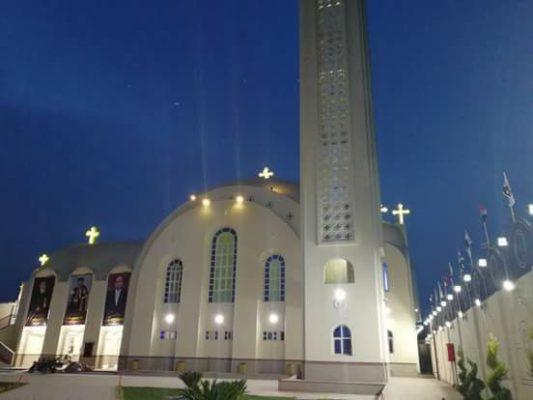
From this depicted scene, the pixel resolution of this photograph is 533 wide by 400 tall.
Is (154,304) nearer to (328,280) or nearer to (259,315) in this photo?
(259,315)

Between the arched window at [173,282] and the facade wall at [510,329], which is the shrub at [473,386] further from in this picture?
the arched window at [173,282]

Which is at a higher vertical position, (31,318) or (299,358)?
(31,318)

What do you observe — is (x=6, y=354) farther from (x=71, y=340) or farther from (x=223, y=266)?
(x=223, y=266)

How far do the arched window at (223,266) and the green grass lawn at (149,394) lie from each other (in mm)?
10616

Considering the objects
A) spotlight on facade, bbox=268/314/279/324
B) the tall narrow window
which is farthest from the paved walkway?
the tall narrow window

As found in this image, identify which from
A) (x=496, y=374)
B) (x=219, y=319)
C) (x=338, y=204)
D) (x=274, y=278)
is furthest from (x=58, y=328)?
(x=496, y=374)

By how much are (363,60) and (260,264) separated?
12.0 meters

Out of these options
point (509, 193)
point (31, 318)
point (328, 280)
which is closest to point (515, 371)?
point (509, 193)

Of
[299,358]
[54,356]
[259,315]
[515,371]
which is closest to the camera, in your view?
[515,371]

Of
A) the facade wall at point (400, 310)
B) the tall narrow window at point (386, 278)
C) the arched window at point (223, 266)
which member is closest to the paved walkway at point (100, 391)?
the facade wall at point (400, 310)

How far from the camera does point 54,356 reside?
97.1 ft

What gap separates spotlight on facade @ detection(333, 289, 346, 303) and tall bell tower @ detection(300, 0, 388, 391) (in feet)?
0.13

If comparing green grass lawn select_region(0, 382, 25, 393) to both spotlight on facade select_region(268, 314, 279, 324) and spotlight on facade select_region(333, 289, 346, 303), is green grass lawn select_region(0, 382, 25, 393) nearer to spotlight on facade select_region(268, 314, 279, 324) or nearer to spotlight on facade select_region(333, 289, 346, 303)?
spotlight on facade select_region(333, 289, 346, 303)

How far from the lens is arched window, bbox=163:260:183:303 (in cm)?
2719
